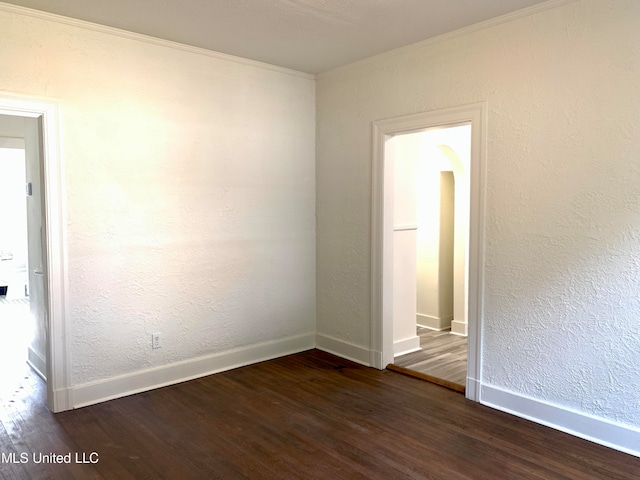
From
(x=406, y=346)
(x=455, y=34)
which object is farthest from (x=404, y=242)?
(x=455, y=34)

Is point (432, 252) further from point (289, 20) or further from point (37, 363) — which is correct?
point (37, 363)

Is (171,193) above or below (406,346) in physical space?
above

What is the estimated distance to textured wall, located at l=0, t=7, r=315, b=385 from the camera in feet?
10.9

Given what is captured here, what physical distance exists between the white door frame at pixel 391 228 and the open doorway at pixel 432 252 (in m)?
0.19

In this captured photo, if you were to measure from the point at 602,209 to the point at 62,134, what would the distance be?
345 cm

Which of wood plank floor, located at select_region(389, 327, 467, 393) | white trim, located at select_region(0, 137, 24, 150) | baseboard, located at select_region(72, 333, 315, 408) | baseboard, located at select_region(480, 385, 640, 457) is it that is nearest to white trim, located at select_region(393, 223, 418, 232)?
wood plank floor, located at select_region(389, 327, 467, 393)

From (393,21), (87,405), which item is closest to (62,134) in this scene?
(87,405)

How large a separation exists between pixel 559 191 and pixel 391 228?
152 centimetres

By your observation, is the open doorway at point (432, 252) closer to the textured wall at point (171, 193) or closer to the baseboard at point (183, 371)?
the textured wall at point (171, 193)

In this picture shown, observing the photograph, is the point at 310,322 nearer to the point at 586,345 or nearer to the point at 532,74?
the point at 586,345

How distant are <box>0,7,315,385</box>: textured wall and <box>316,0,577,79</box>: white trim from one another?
57 centimetres

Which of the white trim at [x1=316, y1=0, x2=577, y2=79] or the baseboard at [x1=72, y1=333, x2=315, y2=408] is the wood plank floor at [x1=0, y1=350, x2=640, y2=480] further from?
the white trim at [x1=316, y1=0, x2=577, y2=79]

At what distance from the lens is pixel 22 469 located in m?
2.59

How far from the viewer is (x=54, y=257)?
3.24 m
